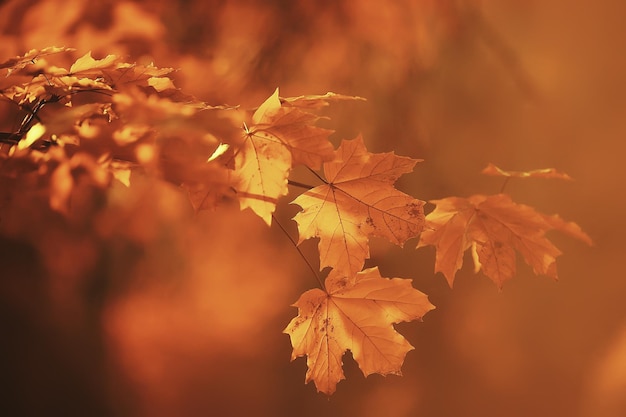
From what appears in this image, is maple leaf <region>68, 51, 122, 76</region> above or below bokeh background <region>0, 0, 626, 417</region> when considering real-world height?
above

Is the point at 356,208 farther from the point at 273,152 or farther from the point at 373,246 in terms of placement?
the point at 373,246

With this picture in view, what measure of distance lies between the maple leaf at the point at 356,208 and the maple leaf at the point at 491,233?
169 millimetres

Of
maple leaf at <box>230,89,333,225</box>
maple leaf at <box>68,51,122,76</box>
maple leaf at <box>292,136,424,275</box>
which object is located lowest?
maple leaf at <box>292,136,424,275</box>

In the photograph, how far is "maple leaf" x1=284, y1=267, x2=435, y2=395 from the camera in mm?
775

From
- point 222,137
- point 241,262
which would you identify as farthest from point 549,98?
point 222,137

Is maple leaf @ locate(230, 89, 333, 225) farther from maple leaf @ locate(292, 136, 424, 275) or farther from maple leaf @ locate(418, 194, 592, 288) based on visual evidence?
maple leaf @ locate(418, 194, 592, 288)

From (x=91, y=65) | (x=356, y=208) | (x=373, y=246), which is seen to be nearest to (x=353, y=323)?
(x=356, y=208)

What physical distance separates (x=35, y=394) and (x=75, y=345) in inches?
5.8

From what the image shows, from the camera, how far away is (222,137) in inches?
30.8

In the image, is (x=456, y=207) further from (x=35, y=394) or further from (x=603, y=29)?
(x=35, y=394)

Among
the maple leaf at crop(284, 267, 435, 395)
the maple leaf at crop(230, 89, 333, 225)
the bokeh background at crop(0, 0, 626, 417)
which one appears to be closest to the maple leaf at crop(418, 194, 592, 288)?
the maple leaf at crop(284, 267, 435, 395)

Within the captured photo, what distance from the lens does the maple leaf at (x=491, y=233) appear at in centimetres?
86

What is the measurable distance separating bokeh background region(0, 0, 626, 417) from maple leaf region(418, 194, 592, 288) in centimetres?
51

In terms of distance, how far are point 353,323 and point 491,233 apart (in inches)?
10.6
